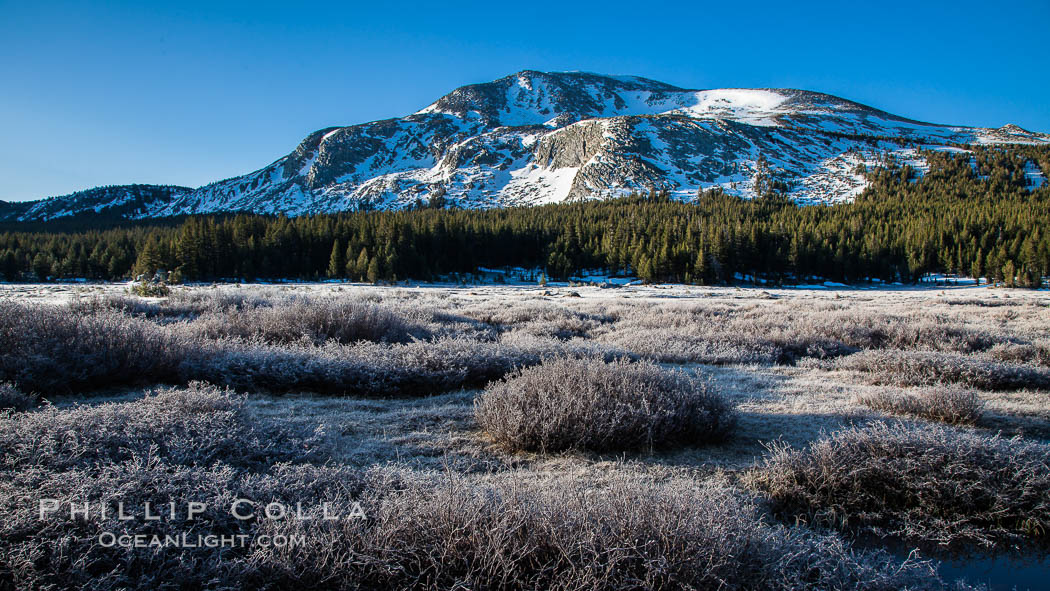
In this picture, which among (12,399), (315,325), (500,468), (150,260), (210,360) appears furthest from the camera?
(150,260)

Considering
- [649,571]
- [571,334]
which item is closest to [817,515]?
[649,571]

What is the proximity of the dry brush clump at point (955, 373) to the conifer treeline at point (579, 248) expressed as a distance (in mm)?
55289

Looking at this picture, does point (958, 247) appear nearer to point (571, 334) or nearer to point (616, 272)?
point (616, 272)

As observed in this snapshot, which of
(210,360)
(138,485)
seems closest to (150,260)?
(210,360)

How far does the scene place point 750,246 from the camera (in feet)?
225

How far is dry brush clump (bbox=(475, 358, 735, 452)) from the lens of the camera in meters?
4.58

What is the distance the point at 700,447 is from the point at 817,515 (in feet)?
4.89

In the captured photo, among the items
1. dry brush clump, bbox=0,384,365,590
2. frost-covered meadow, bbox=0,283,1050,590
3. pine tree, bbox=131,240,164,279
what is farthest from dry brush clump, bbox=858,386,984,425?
pine tree, bbox=131,240,164,279

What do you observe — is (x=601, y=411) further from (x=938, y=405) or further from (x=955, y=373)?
(x=955, y=373)

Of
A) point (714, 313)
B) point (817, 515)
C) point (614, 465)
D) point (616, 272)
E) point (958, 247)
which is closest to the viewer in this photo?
point (817, 515)

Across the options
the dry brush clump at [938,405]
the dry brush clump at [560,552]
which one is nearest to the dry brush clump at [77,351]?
the dry brush clump at [560,552]

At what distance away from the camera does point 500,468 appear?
13.4 feet

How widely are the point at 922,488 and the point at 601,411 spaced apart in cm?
262

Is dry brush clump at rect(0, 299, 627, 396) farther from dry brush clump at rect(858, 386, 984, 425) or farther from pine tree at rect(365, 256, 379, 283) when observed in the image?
pine tree at rect(365, 256, 379, 283)
